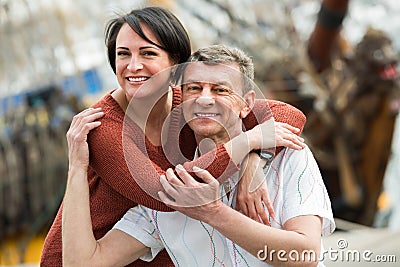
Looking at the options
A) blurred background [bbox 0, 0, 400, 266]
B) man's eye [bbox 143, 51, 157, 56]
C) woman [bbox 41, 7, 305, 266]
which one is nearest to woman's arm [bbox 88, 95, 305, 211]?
woman [bbox 41, 7, 305, 266]

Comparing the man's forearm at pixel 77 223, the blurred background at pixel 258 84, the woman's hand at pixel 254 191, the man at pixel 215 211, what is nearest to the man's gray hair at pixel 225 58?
the man at pixel 215 211

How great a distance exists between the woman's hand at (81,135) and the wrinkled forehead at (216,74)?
14cm

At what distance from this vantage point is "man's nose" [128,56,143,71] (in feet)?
3.21

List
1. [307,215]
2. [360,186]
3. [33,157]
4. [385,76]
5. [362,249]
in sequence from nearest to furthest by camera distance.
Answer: [307,215]
[362,249]
[33,157]
[385,76]
[360,186]

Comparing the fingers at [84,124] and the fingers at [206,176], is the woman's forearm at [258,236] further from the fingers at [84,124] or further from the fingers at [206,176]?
the fingers at [84,124]

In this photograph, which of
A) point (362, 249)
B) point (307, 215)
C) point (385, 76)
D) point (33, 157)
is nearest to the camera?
point (307, 215)

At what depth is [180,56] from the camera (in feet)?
3.36

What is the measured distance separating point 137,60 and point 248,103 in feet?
0.56

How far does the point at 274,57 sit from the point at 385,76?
24.7 inches

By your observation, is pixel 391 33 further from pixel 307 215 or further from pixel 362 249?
pixel 307 215

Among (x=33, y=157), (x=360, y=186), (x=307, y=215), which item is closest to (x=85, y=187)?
(x=307, y=215)

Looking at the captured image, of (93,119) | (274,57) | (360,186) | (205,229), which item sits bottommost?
(360,186)

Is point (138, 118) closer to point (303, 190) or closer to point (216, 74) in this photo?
A: point (216, 74)

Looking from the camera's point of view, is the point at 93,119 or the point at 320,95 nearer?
the point at 93,119
